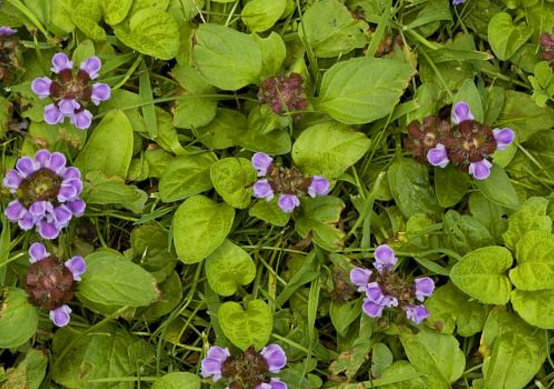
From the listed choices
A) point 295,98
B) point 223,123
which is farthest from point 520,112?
point 223,123

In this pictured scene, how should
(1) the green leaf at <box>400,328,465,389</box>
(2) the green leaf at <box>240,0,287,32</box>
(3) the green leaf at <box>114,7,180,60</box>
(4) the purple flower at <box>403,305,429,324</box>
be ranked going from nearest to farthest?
(4) the purple flower at <box>403,305,429,324</box>
(1) the green leaf at <box>400,328,465,389</box>
(3) the green leaf at <box>114,7,180,60</box>
(2) the green leaf at <box>240,0,287,32</box>

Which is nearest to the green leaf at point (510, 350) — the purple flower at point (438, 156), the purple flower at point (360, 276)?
the purple flower at point (360, 276)

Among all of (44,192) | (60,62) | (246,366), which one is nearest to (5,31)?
(60,62)

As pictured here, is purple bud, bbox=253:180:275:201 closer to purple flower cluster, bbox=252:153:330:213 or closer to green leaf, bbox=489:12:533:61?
purple flower cluster, bbox=252:153:330:213

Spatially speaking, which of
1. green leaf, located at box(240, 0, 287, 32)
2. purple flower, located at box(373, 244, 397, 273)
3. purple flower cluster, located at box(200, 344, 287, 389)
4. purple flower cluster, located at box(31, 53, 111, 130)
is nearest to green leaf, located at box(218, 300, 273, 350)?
purple flower cluster, located at box(200, 344, 287, 389)

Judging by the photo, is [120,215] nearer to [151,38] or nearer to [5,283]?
[5,283]

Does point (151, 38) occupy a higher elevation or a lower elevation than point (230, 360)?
higher
